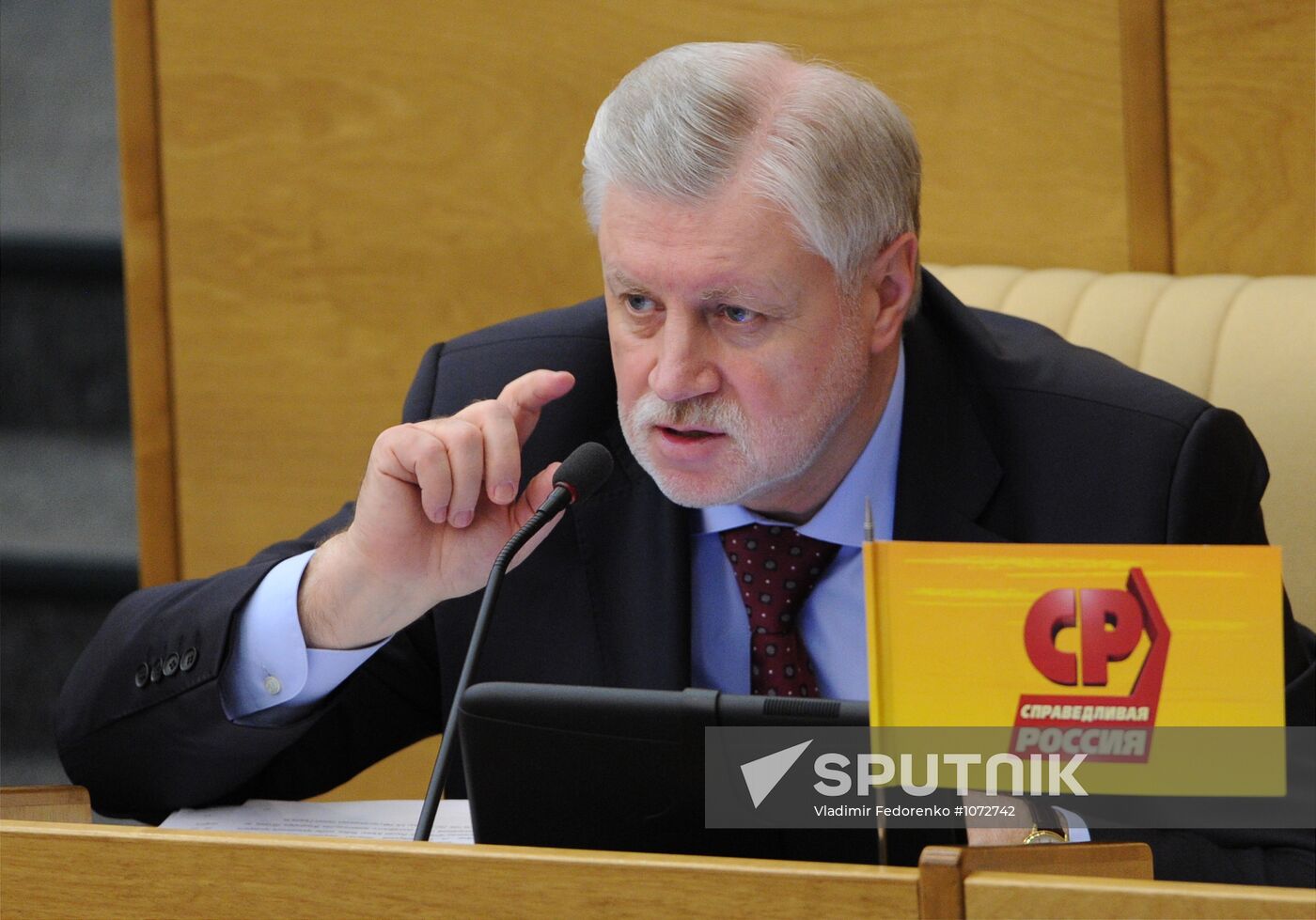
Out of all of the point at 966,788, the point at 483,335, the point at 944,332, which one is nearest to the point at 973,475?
the point at 944,332

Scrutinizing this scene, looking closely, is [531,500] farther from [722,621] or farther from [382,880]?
[382,880]

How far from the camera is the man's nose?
1.40m

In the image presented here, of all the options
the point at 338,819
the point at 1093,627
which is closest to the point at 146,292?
the point at 338,819

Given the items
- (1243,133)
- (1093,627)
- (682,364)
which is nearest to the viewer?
(1093,627)

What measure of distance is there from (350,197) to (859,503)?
4.32 ft

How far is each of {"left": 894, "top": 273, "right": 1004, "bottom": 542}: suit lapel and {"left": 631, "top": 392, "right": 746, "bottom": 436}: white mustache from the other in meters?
0.22

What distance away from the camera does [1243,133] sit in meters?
2.17

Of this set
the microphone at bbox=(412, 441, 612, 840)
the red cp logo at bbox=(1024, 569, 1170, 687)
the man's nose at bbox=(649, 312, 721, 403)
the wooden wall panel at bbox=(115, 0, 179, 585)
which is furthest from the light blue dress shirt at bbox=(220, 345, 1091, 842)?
the wooden wall panel at bbox=(115, 0, 179, 585)

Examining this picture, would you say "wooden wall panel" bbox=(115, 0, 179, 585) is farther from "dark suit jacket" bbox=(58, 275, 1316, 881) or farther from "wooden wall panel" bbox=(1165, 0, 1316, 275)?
"wooden wall panel" bbox=(1165, 0, 1316, 275)

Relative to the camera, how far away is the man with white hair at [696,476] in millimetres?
1407

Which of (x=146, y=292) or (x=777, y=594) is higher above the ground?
(x=146, y=292)

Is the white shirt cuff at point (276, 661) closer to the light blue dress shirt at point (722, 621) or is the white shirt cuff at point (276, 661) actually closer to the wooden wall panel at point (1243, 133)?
the light blue dress shirt at point (722, 621)

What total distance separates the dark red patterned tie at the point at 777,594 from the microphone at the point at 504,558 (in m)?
0.36

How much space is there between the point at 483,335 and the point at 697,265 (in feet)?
1.48
